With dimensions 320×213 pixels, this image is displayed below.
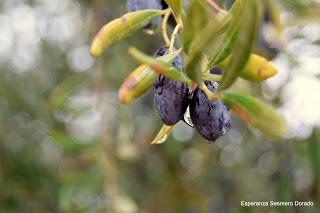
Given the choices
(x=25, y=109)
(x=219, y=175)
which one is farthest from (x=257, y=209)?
(x=25, y=109)

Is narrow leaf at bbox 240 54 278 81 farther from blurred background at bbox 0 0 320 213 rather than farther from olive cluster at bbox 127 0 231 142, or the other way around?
blurred background at bbox 0 0 320 213

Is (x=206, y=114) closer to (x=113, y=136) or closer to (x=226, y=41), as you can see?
(x=226, y=41)

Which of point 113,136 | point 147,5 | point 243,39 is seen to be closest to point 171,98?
point 243,39

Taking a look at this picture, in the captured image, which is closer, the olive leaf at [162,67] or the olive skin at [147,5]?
the olive leaf at [162,67]

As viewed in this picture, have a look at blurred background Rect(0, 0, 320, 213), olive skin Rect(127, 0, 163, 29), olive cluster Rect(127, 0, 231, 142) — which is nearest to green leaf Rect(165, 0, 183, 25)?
olive cluster Rect(127, 0, 231, 142)

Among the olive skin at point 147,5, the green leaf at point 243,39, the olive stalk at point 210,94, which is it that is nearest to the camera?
the green leaf at point 243,39

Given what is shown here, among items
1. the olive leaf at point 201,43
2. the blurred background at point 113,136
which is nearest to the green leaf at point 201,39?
the olive leaf at point 201,43

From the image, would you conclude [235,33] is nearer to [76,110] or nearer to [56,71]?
[76,110]

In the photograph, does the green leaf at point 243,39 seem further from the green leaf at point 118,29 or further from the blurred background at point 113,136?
the blurred background at point 113,136
